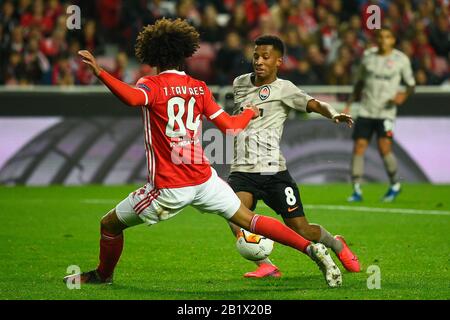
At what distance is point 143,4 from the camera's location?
68.4 ft

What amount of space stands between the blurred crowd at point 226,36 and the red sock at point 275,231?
1067cm

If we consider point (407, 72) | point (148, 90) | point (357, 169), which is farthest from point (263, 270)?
point (407, 72)

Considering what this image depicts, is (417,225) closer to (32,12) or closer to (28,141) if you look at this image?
(28,141)

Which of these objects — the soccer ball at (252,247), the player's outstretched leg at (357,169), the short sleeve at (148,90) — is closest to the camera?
the short sleeve at (148,90)

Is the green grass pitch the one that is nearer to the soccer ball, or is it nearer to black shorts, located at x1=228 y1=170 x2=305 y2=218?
the soccer ball

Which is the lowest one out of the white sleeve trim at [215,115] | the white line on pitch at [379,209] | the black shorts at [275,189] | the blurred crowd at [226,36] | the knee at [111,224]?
the white line on pitch at [379,209]

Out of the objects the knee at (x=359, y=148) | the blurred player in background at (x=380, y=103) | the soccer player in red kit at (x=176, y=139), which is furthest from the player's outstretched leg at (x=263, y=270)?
the knee at (x=359, y=148)

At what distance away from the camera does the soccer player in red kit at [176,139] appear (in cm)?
773

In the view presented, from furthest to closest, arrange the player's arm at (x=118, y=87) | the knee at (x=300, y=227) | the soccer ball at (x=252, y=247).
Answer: the knee at (x=300, y=227)
the soccer ball at (x=252, y=247)
the player's arm at (x=118, y=87)

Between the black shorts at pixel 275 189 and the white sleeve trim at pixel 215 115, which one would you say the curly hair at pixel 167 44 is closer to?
the white sleeve trim at pixel 215 115

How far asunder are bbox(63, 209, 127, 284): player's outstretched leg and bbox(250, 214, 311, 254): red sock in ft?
3.29

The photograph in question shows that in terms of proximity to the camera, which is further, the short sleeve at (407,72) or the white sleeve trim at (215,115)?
the short sleeve at (407,72)

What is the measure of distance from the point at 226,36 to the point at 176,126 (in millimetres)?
12737
